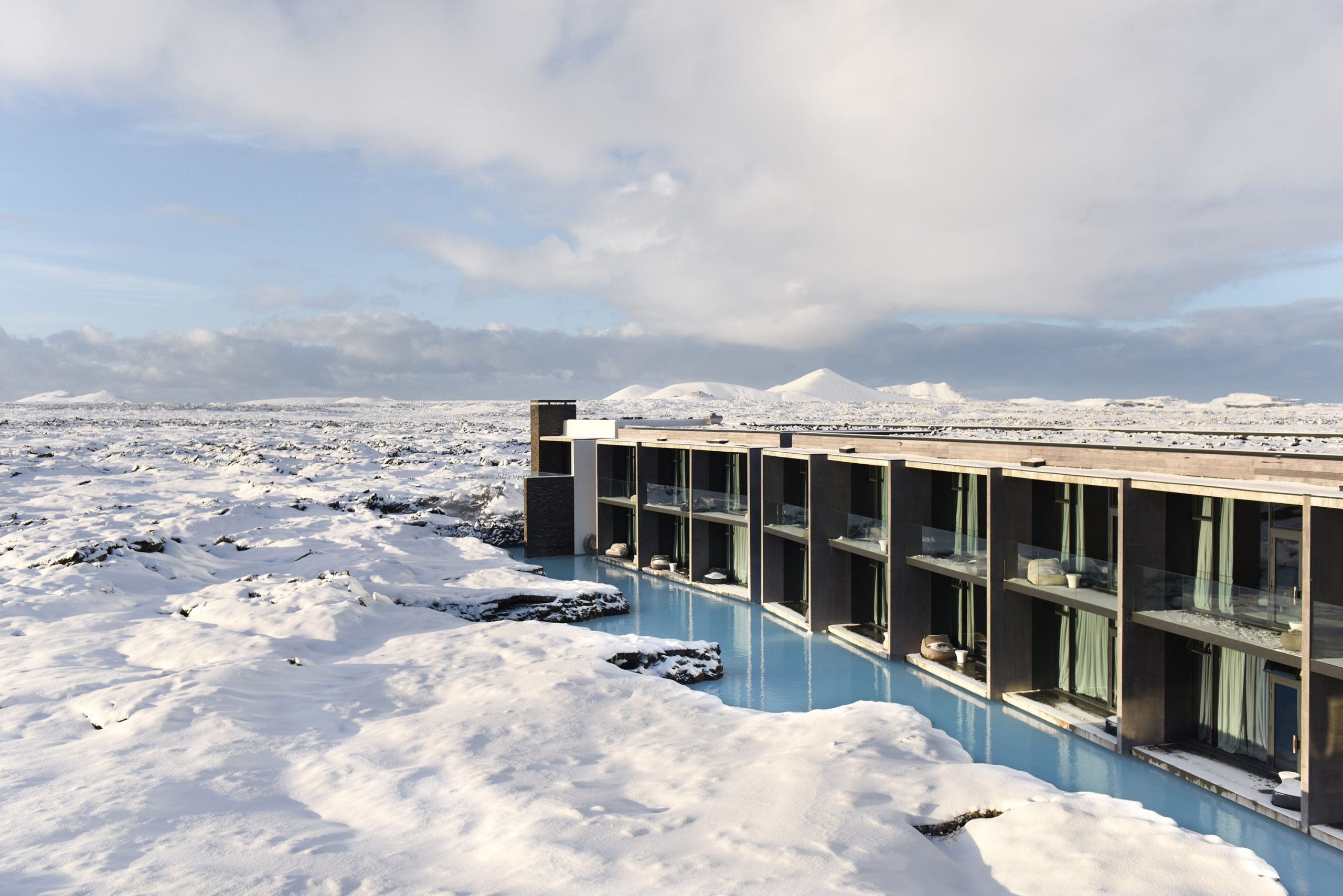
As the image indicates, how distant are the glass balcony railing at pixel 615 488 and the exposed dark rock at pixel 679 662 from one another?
15.1m

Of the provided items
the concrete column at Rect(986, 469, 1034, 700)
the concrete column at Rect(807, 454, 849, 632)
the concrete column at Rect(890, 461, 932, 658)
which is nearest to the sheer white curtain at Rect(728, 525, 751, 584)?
the concrete column at Rect(807, 454, 849, 632)

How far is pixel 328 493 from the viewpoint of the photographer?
48.3 meters

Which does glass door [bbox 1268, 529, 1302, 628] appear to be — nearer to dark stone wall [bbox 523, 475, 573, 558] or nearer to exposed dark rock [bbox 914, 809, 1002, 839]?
exposed dark rock [bbox 914, 809, 1002, 839]

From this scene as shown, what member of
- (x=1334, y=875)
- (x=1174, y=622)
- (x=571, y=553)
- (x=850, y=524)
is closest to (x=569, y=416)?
(x=571, y=553)

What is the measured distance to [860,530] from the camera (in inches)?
933

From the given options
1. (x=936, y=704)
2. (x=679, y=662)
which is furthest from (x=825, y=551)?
(x=936, y=704)

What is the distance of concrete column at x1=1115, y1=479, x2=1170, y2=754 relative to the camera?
49.4 ft

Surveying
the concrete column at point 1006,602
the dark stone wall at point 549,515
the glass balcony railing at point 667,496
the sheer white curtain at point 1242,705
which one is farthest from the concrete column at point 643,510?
the sheer white curtain at point 1242,705

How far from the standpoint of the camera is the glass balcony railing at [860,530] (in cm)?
2262

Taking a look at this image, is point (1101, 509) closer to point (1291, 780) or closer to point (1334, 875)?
point (1291, 780)

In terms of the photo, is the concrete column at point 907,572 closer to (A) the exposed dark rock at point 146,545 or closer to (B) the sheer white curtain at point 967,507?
(B) the sheer white curtain at point 967,507

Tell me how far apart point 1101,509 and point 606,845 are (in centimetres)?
1330

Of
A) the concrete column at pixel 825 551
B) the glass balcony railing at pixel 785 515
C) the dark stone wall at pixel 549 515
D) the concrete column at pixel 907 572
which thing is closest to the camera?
the concrete column at pixel 907 572

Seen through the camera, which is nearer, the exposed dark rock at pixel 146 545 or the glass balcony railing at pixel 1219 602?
the glass balcony railing at pixel 1219 602
